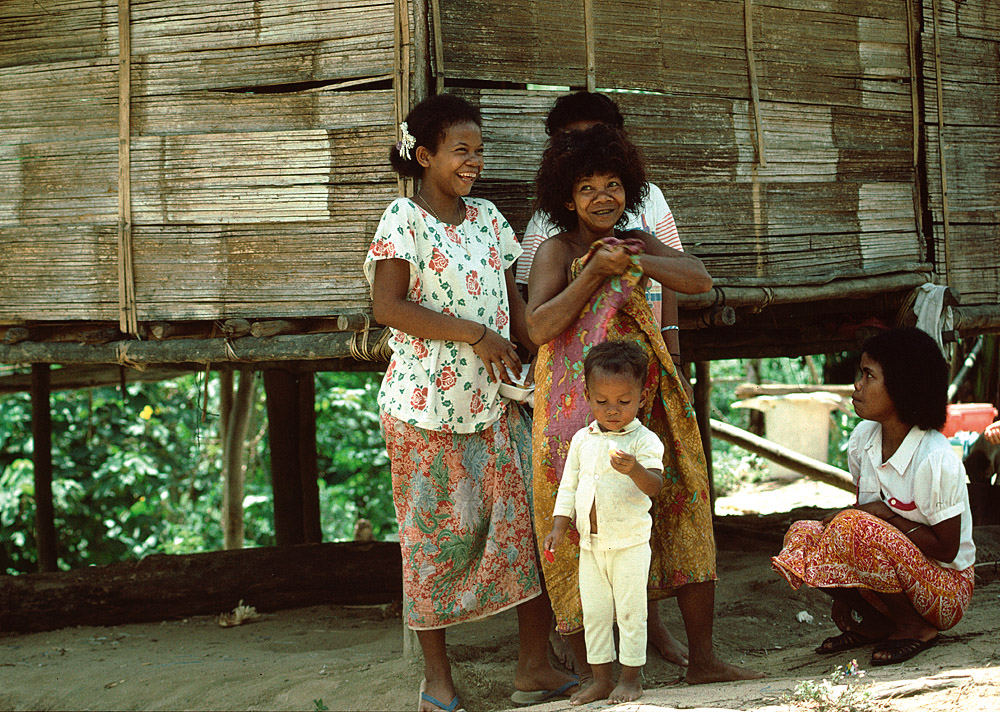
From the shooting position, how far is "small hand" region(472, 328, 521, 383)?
318cm

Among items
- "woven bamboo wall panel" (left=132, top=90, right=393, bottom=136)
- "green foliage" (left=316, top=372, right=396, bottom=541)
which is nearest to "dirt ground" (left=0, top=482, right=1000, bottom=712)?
"woven bamboo wall panel" (left=132, top=90, right=393, bottom=136)

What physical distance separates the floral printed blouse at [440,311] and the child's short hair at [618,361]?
587 millimetres

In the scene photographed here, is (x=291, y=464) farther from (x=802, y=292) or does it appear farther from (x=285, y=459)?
(x=802, y=292)

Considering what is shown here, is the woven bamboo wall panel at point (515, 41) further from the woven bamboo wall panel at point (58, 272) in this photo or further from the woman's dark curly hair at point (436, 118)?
the woven bamboo wall panel at point (58, 272)

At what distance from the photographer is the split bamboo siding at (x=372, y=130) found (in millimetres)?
4066

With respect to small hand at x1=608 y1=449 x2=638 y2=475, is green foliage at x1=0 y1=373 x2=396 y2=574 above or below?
below

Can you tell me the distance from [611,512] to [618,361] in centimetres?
44

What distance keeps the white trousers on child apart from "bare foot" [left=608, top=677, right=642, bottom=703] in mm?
52

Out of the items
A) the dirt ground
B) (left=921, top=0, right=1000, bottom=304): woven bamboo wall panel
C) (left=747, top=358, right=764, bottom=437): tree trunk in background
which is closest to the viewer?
the dirt ground

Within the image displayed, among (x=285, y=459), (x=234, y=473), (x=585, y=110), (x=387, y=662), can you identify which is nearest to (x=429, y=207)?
(x=585, y=110)

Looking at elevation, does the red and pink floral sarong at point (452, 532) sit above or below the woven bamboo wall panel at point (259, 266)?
below

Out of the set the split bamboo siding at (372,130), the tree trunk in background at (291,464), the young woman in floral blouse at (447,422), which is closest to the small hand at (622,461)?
the young woman in floral blouse at (447,422)

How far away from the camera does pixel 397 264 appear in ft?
10.5

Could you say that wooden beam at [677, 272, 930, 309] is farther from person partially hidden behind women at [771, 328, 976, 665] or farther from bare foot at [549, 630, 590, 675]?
bare foot at [549, 630, 590, 675]
